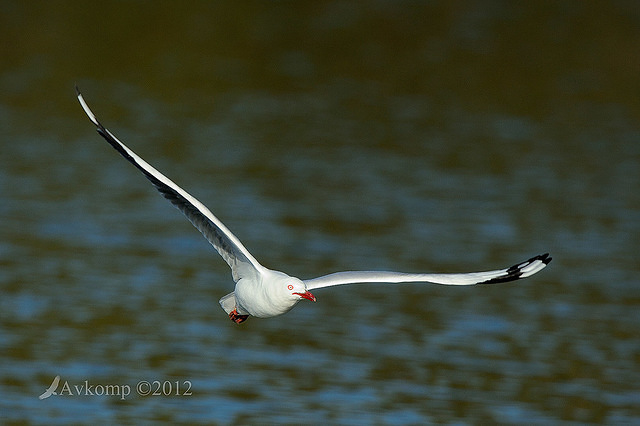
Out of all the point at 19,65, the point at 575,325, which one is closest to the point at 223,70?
the point at 19,65

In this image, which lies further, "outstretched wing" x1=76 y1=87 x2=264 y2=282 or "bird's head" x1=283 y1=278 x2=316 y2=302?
"outstretched wing" x1=76 y1=87 x2=264 y2=282

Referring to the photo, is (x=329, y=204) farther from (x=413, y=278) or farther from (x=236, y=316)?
(x=413, y=278)

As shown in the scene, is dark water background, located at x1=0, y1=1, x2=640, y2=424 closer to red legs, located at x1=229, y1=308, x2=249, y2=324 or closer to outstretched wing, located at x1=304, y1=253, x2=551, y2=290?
red legs, located at x1=229, y1=308, x2=249, y2=324

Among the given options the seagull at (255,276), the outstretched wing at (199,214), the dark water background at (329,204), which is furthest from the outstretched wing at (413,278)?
the dark water background at (329,204)

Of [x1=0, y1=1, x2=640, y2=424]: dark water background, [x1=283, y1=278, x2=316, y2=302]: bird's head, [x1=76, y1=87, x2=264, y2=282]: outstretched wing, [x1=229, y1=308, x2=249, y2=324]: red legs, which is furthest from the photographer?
[x1=0, y1=1, x2=640, y2=424]: dark water background

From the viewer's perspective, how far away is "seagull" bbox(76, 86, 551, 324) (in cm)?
792

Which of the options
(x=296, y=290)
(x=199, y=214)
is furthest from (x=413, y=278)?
(x=199, y=214)

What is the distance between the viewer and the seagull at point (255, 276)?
7.92m

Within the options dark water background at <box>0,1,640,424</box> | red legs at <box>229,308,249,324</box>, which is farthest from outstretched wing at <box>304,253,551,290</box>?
dark water background at <box>0,1,640,424</box>

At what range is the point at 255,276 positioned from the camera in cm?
830

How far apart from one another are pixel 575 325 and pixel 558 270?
186 centimetres

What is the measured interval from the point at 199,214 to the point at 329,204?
9565mm

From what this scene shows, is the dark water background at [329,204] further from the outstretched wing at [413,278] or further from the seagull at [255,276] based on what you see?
the outstretched wing at [413,278]

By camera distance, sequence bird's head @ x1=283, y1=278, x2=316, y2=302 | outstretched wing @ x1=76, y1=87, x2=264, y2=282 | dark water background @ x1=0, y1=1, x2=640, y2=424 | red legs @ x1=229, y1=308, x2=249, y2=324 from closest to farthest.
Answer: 1. bird's head @ x1=283, y1=278, x2=316, y2=302
2. outstretched wing @ x1=76, y1=87, x2=264, y2=282
3. red legs @ x1=229, y1=308, x2=249, y2=324
4. dark water background @ x1=0, y1=1, x2=640, y2=424
